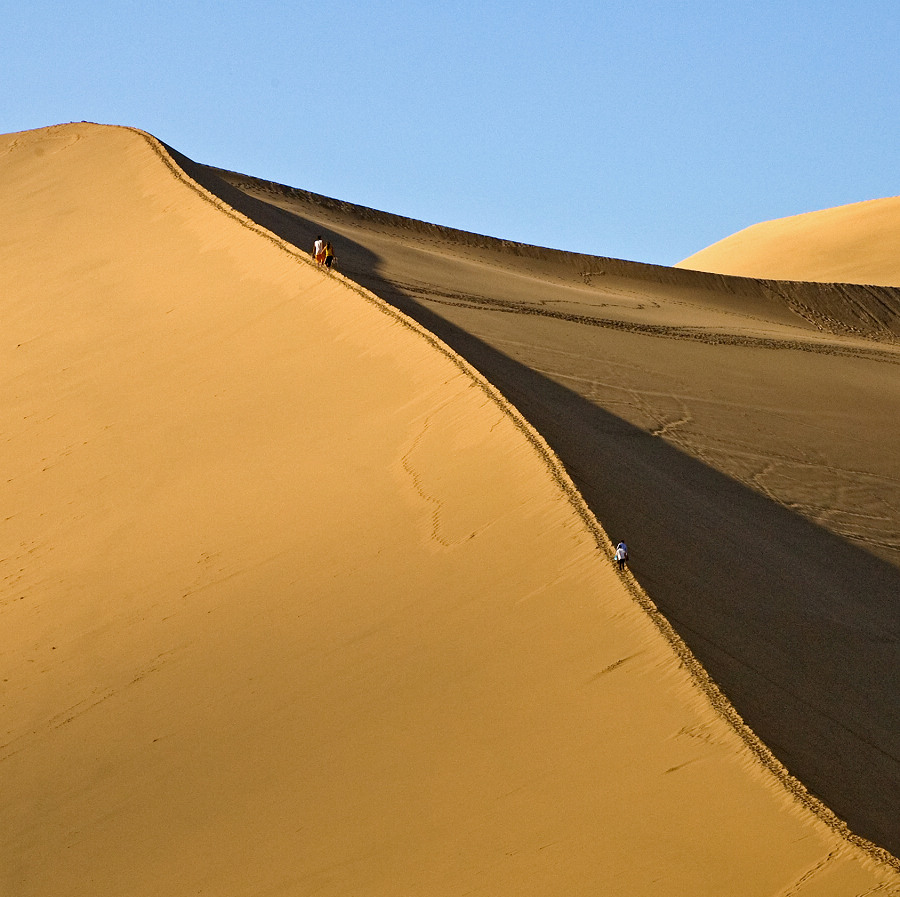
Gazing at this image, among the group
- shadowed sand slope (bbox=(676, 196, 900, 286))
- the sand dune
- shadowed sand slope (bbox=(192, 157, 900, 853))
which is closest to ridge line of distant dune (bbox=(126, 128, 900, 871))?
the sand dune

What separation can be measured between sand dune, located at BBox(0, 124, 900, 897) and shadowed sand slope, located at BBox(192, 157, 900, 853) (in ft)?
0.24

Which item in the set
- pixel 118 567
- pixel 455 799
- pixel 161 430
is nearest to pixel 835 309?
pixel 161 430

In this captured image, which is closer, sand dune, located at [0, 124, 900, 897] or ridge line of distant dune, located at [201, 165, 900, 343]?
sand dune, located at [0, 124, 900, 897]

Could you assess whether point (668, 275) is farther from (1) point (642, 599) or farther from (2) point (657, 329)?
(1) point (642, 599)

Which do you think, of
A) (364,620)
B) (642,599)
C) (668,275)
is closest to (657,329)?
(668,275)

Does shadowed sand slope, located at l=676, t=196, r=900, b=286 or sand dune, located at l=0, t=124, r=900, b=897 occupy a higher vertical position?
shadowed sand slope, located at l=676, t=196, r=900, b=286

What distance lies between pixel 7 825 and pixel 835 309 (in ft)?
62.4

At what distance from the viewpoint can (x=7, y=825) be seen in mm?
6273

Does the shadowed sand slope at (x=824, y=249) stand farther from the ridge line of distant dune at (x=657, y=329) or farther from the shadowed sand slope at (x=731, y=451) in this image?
the ridge line of distant dune at (x=657, y=329)

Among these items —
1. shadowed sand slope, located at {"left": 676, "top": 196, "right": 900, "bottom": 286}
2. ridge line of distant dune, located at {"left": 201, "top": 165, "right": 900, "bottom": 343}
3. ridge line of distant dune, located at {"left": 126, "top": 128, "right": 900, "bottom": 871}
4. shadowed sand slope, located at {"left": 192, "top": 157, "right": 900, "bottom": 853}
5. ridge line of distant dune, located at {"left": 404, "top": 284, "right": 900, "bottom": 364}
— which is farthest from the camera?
shadowed sand slope, located at {"left": 676, "top": 196, "right": 900, "bottom": 286}

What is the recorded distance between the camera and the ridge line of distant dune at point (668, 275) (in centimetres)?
2211

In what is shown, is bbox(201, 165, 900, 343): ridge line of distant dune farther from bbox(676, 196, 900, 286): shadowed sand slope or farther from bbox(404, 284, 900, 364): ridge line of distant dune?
bbox(676, 196, 900, 286): shadowed sand slope

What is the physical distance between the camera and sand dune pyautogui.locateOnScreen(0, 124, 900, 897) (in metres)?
5.43

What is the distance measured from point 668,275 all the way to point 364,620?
16.6 m
